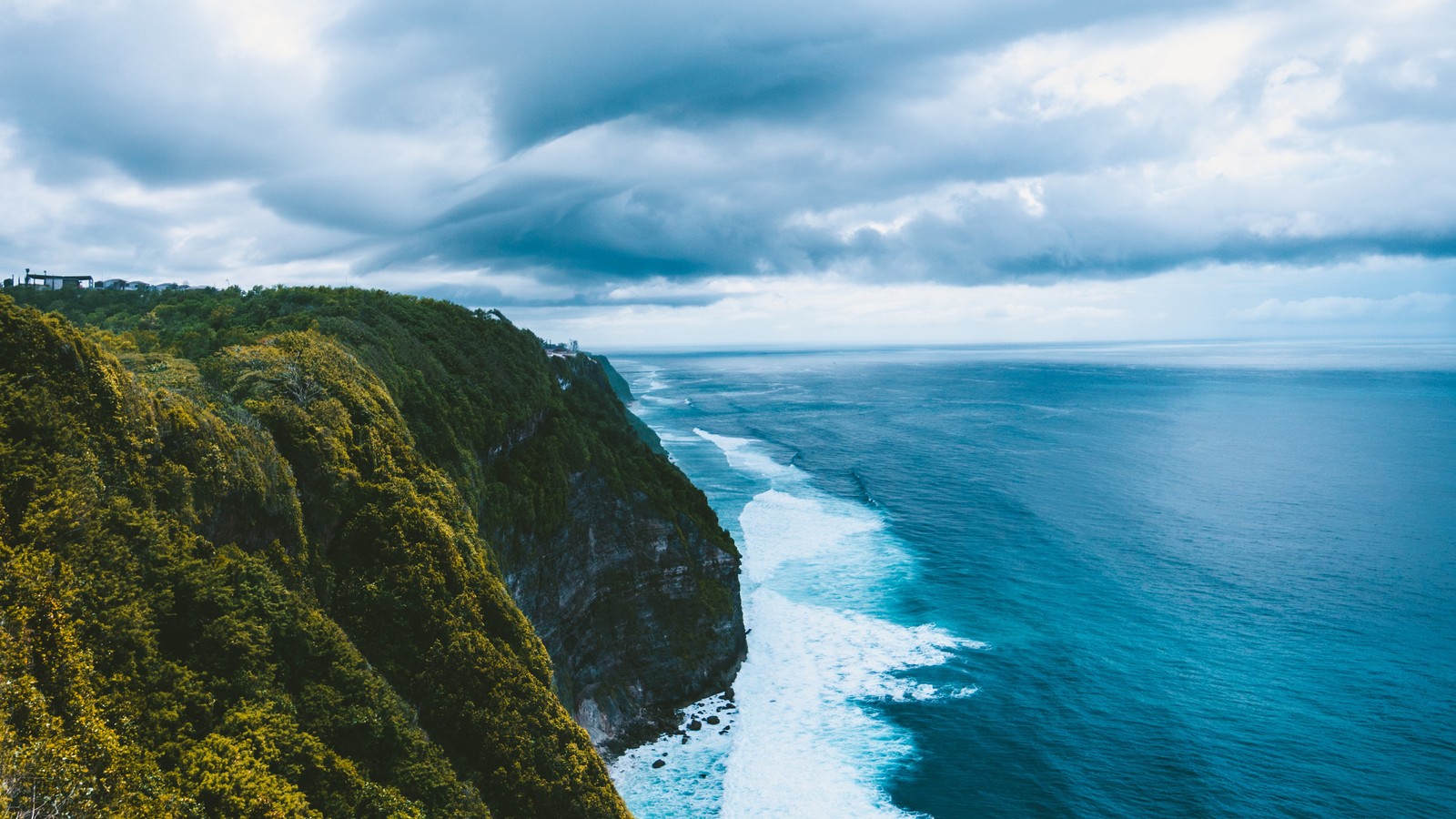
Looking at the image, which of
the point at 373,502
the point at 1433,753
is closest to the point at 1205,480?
the point at 1433,753

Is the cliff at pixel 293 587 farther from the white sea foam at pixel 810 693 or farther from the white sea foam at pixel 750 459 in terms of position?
the white sea foam at pixel 750 459

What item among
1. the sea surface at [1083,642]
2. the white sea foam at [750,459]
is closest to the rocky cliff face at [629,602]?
the sea surface at [1083,642]

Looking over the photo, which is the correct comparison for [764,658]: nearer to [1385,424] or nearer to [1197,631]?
[1197,631]

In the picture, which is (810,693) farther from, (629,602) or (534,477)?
(534,477)

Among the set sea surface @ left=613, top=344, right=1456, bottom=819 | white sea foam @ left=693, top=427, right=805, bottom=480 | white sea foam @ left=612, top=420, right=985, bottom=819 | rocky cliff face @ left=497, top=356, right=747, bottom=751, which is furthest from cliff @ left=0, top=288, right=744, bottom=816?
A: white sea foam @ left=693, top=427, right=805, bottom=480

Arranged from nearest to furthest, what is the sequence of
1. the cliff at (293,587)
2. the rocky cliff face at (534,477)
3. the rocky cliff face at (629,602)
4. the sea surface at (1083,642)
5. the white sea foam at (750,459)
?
the cliff at (293,587) < the rocky cliff face at (534,477) < the sea surface at (1083,642) < the rocky cliff face at (629,602) < the white sea foam at (750,459)

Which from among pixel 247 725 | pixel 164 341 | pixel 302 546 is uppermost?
pixel 164 341
